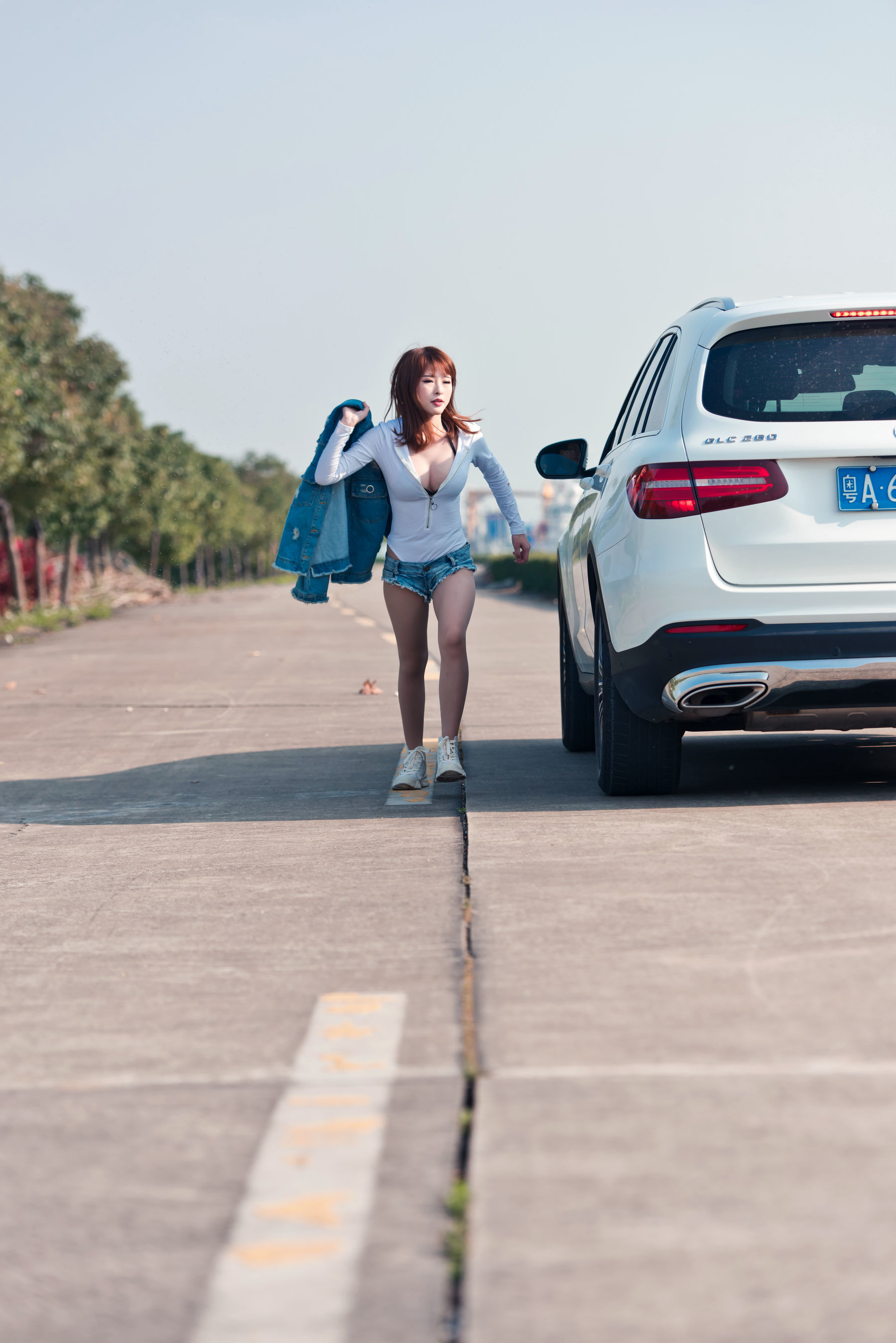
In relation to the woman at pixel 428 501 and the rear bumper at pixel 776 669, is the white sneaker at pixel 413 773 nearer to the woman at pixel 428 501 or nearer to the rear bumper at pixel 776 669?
the woman at pixel 428 501

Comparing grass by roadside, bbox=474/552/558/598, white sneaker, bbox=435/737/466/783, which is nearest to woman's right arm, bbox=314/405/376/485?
white sneaker, bbox=435/737/466/783

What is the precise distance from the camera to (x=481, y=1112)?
279cm

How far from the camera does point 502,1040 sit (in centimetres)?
321

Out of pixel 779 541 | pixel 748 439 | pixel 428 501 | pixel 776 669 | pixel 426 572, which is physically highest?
pixel 748 439

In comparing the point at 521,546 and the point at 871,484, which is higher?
the point at 871,484

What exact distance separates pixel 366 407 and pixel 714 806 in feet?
7.44

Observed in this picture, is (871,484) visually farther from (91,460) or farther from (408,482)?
(91,460)

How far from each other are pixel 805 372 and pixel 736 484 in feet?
1.62

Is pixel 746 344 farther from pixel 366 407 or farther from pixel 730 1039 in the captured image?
pixel 730 1039

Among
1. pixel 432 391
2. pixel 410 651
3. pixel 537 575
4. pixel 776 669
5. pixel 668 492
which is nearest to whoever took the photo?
pixel 776 669

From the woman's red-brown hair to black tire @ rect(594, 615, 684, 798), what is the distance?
1146 millimetres

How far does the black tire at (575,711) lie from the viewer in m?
7.99

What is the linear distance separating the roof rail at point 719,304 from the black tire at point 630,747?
1241mm

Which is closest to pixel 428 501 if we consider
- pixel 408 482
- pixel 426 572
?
pixel 408 482
